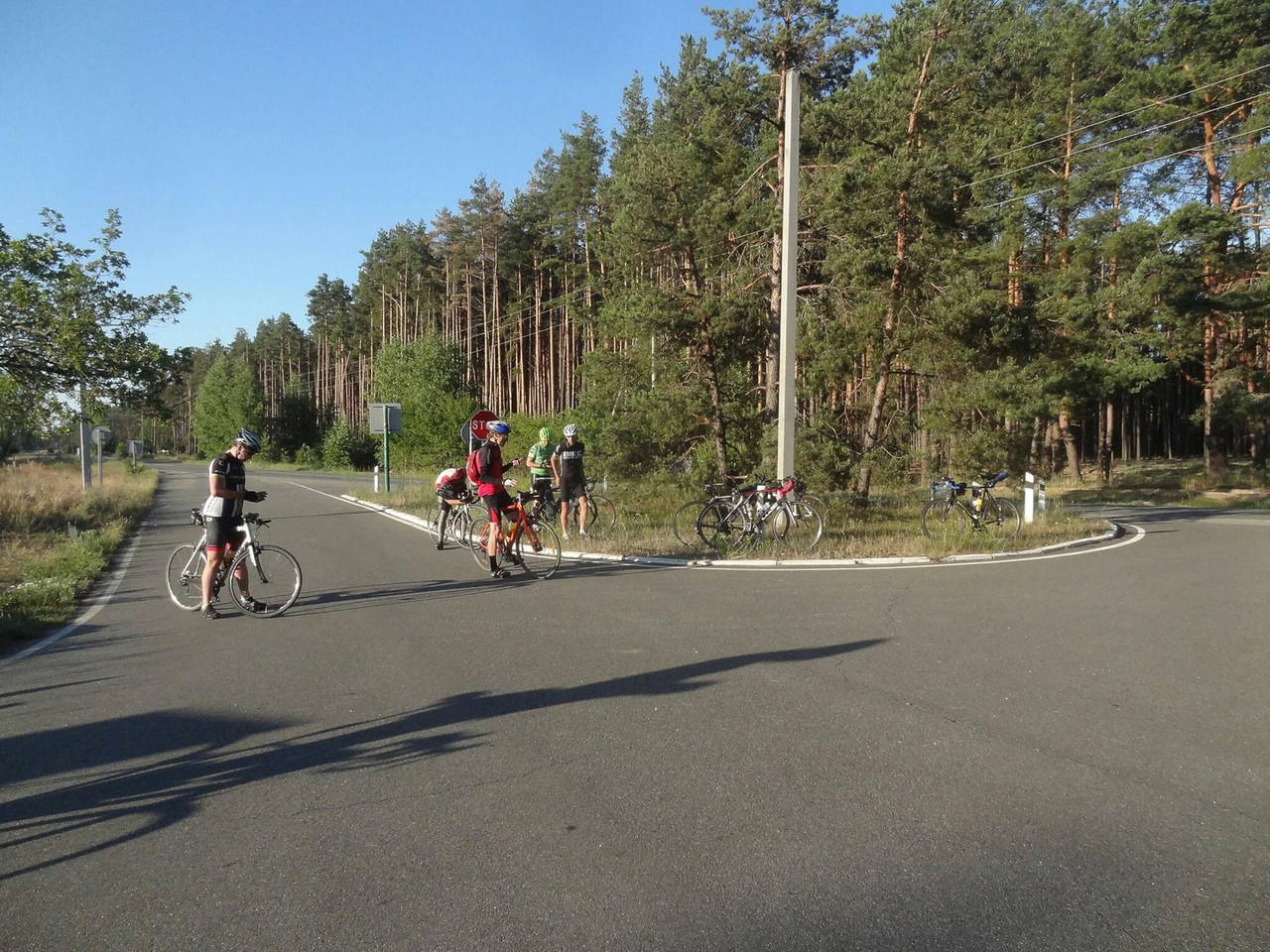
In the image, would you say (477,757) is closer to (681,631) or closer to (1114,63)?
(681,631)

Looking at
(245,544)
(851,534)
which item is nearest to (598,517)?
(851,534)

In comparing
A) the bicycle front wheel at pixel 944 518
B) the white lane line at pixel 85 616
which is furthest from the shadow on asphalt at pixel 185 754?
the bicycle front wheel at pixel 944 518

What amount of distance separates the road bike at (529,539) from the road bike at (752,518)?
246 centimetres

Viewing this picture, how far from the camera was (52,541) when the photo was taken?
16.6m

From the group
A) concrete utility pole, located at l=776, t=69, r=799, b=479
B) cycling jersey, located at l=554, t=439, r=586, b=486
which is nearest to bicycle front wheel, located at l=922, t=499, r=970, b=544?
concrete utility pole, located at l=776, t=69, r=799, b=479

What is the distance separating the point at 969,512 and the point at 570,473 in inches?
264

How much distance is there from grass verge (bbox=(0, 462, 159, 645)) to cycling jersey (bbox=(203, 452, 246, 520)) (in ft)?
6.86

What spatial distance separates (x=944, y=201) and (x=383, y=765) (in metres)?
16.1

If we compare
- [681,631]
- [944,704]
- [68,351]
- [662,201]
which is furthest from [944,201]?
[68,351]

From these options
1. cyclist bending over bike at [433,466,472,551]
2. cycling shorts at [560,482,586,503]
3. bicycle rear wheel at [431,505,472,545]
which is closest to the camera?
cyclist bending over bike at [433,466,472,551]

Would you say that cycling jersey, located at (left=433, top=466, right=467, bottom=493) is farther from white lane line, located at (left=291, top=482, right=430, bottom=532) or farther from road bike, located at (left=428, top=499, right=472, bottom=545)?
white lane line, located at (left=291, top=482, right=430, bottom=532)

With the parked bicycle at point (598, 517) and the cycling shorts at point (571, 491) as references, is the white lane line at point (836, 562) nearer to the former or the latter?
the cycling shorts at point (571, 491)

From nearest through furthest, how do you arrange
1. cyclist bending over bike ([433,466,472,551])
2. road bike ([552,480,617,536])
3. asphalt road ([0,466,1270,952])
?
asphalt road ([0,466,1270,952]) < cyclist bending over bike ([433,466,472,551]) < road bike ([552,480,617,536])

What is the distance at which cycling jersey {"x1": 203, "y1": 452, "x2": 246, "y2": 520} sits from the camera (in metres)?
8.51
